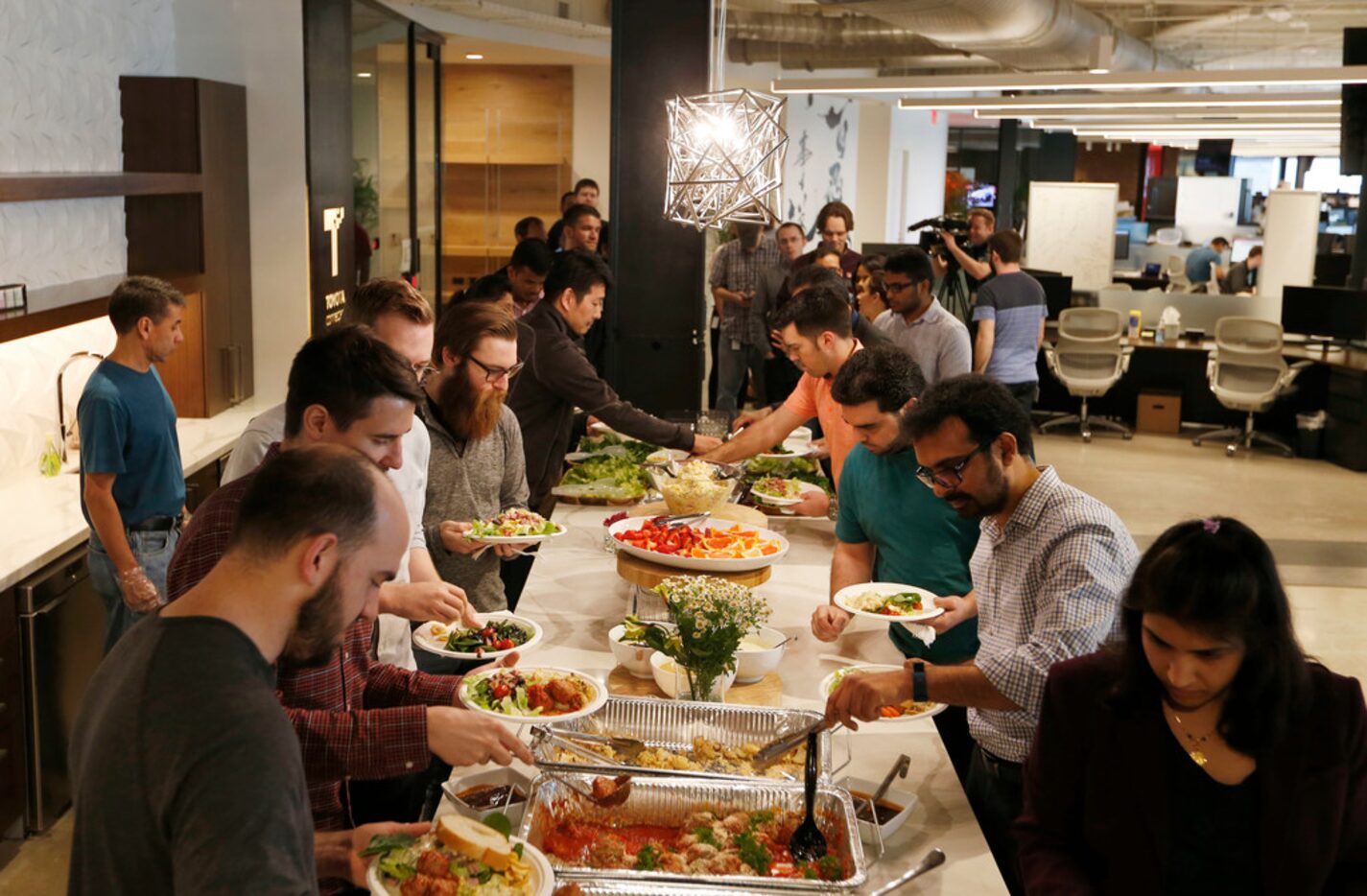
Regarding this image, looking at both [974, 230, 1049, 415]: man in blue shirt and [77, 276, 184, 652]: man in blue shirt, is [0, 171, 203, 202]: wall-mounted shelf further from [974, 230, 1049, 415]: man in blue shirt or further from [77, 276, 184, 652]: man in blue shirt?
[974, 230, 1049, 415]: man in blue shirt

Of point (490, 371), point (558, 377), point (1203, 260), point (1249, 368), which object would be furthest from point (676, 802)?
point (1203, 260)

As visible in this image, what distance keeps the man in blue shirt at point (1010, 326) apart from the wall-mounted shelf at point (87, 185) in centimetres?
521

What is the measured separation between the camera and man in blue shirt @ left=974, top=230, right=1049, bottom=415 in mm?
9094

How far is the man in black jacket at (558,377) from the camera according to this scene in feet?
16.3

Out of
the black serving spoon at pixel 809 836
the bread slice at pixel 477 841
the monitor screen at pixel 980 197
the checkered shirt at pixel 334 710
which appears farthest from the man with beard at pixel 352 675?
the monitor screen at pixel 980 197

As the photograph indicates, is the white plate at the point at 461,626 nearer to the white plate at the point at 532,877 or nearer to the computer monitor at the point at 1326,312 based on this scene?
the white plate at the point at 532,877

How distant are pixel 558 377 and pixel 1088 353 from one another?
25.5ft

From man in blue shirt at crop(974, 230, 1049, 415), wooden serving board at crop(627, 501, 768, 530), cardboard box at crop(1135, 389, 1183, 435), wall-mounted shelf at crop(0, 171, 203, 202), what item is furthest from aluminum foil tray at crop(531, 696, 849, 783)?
cardboard box at crop(1135, 389, 1183, 435)

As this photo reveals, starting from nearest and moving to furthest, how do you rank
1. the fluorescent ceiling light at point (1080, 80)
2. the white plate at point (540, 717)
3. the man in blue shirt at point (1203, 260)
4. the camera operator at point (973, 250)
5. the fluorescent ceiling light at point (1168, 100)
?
the white plate at point (540, 717) < the fluorescent ceiling light at point (1080, 80) < the fluorescent ceiling light at point (1168, 100) < the camera operator at point (973, 250) < the man in blue shirt at point (1203, 260)

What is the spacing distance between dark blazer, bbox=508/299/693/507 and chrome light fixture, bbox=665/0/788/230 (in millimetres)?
1037

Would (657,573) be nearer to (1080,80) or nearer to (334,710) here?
(334,710)

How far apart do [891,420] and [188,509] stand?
3.20m

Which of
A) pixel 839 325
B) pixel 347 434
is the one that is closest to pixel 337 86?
pixel 839 325

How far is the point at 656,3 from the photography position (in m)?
Result: 6.83
